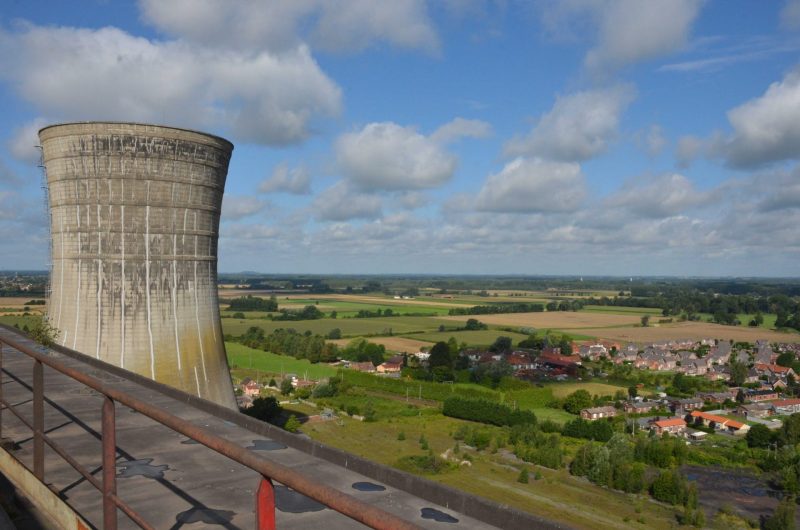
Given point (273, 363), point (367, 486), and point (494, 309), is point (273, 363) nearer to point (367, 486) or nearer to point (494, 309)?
point (367, 486)

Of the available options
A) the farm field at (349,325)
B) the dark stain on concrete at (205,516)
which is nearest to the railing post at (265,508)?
the dark stain on concrete at (205,516)

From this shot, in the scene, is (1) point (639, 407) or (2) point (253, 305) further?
(2) point (253, 305)

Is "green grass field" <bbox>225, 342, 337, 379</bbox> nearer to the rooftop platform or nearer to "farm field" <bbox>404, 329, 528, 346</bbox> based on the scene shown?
"farm field" <bbox>404, 329, 528, 346</bbox>

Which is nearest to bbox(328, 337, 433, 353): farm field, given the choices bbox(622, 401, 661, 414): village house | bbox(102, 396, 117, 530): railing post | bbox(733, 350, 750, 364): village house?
bbox(622, 401, 661, 414): village house

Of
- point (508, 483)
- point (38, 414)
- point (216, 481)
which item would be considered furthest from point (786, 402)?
point (38, 414)

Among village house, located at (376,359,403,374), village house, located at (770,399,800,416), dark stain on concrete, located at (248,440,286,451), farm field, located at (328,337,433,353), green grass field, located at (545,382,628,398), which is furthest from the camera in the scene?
farm field, located at (328,337,433,353)

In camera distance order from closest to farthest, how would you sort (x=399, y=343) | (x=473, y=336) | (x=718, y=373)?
(x=718, y=373)
(x=399, y=343)
(x=473, y=336)

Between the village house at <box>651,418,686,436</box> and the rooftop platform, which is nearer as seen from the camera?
the rooftop platform
